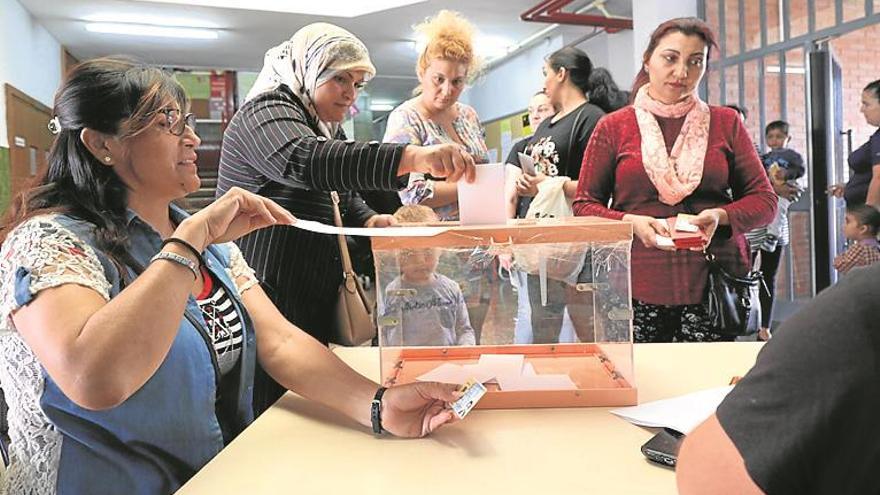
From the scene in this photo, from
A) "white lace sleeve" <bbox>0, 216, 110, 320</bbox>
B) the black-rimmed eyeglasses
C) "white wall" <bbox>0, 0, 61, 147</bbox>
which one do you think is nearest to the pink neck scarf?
the black-rimmed eyeglasses

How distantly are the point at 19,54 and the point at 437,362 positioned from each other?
19.4ft

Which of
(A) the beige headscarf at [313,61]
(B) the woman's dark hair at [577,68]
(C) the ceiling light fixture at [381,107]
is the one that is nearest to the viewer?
(A) the beige headscarf at [313,61]

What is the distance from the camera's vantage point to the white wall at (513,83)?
7.71 metres

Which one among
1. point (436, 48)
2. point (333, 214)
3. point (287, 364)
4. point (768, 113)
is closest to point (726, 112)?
point (436, 48)

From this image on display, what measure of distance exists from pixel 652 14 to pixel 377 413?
4903 millimetres

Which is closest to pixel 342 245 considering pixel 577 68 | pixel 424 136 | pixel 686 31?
pixel 424 136

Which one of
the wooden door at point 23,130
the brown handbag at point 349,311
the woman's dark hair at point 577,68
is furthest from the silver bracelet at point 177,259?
the wooden door at point 23,130

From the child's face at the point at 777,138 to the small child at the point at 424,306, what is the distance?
13.1 feet

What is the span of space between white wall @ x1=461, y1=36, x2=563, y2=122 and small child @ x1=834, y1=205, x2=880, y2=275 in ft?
12.7

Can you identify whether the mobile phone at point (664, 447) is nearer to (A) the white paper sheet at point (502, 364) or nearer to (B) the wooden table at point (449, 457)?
(B) the wooden table at point (449, 457)

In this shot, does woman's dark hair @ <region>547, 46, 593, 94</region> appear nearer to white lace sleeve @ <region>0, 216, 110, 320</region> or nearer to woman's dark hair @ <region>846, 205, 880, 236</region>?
woman's dark hair @ <region>846, 205, 880, 236</region>

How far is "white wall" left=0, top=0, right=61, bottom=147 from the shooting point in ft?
17.8

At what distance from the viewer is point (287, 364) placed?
1.28m

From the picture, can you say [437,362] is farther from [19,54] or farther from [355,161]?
[19,54]
